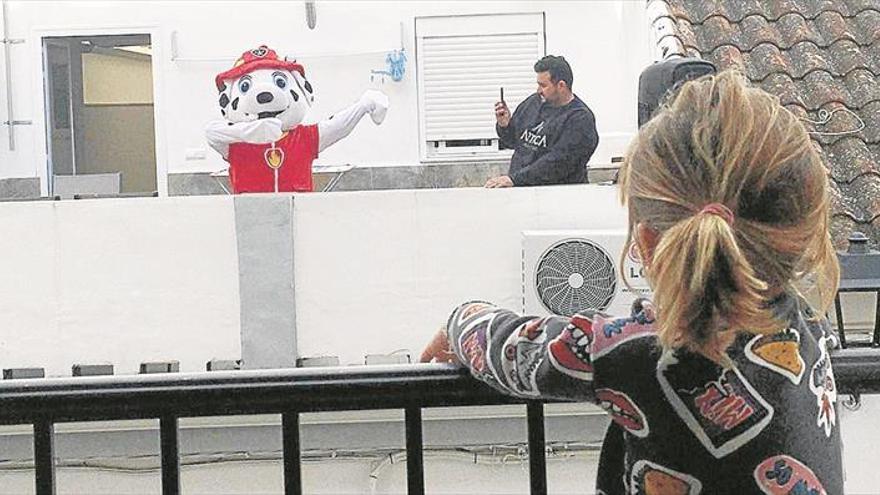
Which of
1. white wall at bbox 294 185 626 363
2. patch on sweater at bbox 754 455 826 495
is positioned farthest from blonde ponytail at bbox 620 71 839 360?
white wall at bbox 294 185 626 363

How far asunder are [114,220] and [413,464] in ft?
10.2

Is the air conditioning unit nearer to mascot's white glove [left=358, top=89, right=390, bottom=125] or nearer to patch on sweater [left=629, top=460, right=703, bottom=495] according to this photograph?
mascot's white glove [left=358, top=89, right=390, bottom=125]

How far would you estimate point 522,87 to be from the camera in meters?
7.52

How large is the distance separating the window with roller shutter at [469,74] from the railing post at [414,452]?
6294 millimetres

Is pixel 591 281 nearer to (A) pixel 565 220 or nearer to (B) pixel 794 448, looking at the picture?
(A) pixel 565 220

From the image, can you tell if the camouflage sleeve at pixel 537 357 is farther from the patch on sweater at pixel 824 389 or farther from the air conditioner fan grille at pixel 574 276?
the air conditioner fan grille at pixel 574 276

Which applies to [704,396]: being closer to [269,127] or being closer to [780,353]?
[780,353]

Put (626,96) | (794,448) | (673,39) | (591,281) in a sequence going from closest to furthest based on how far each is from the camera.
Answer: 1. (794,448)
2. (591,281)
3. (673,39)
4. (626,96)

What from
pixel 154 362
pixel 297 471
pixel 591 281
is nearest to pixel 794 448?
pixel 297 471

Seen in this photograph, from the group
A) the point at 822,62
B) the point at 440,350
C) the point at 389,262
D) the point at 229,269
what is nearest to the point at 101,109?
the point at 229,269

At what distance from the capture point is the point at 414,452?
4.04ft

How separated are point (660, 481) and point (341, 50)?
22.0ft

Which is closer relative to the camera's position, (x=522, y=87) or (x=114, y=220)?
(x=114, y=220)

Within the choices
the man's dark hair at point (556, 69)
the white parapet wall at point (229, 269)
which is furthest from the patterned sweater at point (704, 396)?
the man's dark hair at point (556, 69)
